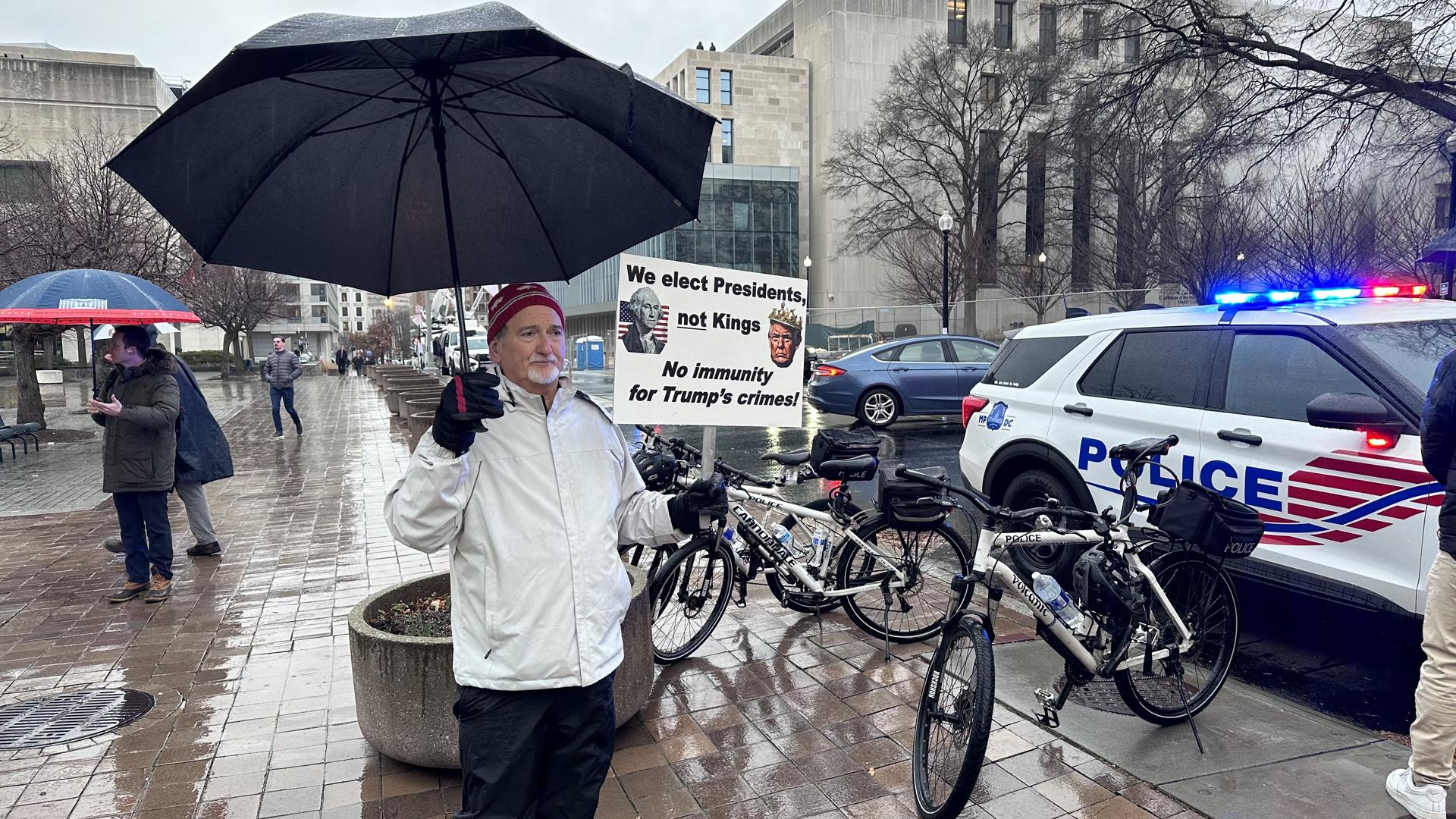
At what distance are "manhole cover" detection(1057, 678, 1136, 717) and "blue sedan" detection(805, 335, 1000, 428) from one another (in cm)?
1111

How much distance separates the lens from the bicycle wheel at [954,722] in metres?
3.12

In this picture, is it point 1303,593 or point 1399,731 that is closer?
point 1399,731

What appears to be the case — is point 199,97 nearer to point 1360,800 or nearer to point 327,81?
point 327,81

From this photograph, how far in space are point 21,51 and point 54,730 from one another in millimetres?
69925

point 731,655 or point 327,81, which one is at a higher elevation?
point 327,81

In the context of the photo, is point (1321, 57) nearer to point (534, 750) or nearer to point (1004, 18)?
point (534, 750)

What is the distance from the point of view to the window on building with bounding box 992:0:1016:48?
56.0 meters

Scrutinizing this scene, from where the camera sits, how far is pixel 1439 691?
309 cm

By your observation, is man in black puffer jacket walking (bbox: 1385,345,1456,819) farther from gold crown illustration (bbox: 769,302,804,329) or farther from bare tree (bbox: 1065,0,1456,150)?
bare tree (bbox: 1065,0,1456,150)

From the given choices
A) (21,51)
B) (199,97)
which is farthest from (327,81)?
(21,51)

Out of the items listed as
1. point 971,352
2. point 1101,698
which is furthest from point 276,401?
point 1101,698

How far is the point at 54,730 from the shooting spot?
4094 millimetres

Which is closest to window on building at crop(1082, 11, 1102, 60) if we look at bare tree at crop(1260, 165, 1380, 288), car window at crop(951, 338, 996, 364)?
car window at crop(951, 338, 996, 364)

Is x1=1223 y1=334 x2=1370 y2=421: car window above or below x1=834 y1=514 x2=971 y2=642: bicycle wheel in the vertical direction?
above
